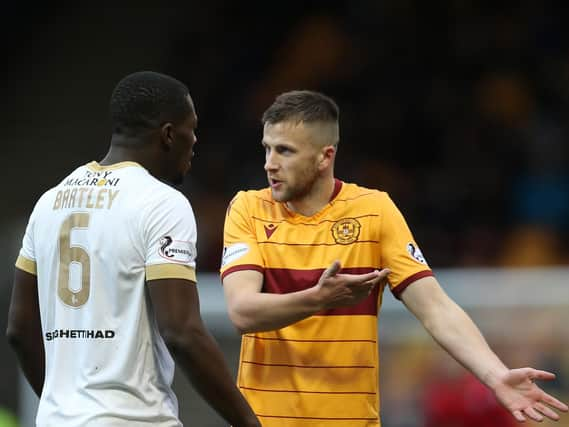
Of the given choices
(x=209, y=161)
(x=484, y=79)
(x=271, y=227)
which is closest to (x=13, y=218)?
(x=209, y=161)

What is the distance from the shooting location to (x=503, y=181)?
476 inches

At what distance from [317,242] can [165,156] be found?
918 mm

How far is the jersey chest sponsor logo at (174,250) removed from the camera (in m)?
4.00

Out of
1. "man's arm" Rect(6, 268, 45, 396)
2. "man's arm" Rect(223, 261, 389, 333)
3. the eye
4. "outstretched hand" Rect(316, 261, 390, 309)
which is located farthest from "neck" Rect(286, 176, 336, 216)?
"man's arm" Rect(6, 268, 45, 396)

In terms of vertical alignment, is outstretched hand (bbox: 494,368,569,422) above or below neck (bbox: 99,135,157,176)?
below

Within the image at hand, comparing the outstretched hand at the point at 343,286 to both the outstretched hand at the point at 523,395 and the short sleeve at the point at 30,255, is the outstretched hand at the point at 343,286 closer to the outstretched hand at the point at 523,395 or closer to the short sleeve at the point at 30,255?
the outstretched hand at the point at 523,395

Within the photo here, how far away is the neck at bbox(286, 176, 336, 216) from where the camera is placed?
5062 mm

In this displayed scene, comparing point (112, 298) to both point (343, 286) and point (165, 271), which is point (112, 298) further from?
point (343, 286)

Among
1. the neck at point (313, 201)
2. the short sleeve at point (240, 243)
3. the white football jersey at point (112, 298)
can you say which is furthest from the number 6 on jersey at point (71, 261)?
the neck at point (313, 201)

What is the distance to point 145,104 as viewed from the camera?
4258mm

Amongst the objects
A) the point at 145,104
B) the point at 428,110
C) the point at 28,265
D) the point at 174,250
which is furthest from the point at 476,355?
the point at 428,110

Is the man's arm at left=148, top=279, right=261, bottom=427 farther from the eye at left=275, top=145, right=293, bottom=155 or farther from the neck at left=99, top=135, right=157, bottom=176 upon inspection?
the eye at left=275, top=145, right=293, bottom=155

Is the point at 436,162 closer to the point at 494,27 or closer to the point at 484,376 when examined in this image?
the point at 494,27

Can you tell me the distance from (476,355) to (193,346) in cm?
130
